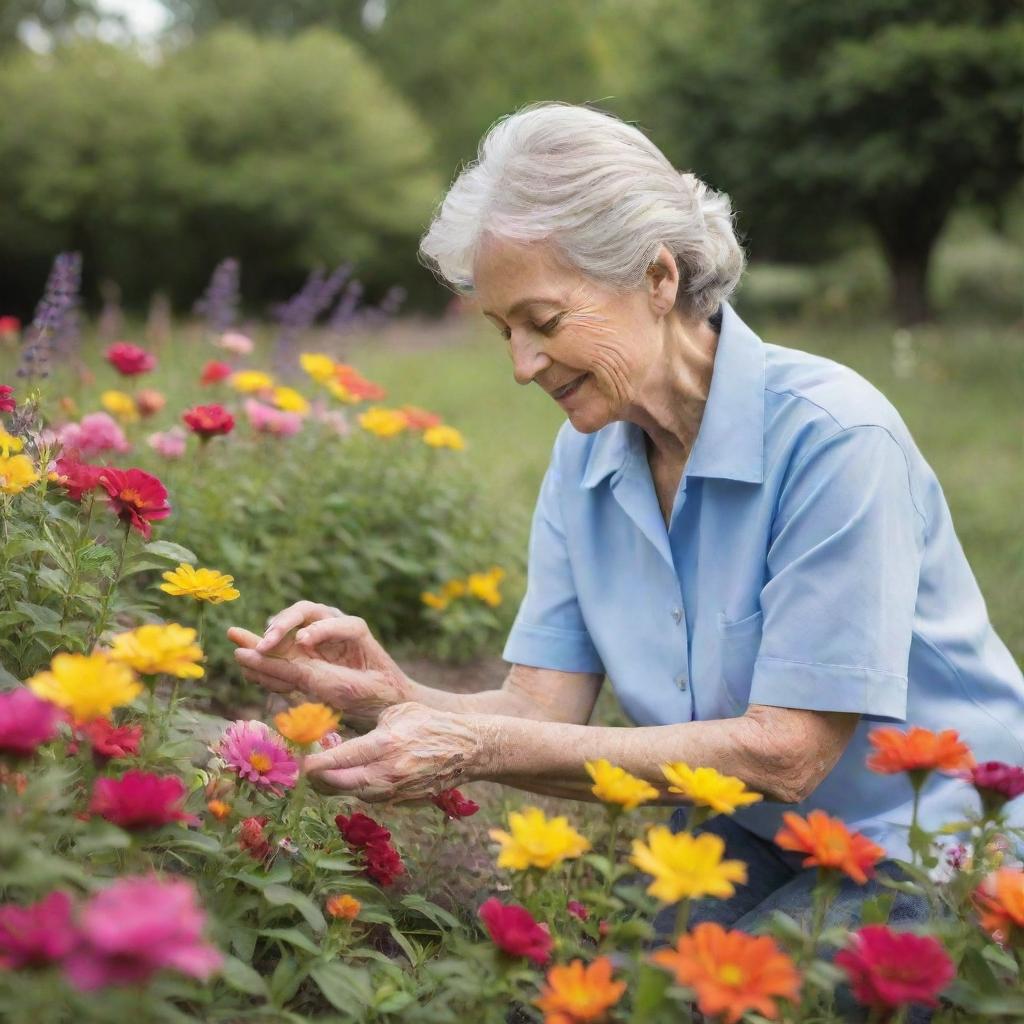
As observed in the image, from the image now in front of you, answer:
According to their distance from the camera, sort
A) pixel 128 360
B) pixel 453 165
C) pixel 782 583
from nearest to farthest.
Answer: pixel 782 583, pixel 128 360, pixel 453 165

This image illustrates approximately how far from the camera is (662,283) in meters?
2.04

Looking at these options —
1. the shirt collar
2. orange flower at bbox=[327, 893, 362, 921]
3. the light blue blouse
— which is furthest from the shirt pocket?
orange flower at bbox=[327, 893, 362, 921]

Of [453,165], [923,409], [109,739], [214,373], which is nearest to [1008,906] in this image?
[109,739]

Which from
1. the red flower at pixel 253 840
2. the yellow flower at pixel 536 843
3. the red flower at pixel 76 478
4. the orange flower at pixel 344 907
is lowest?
the orange flower at pixel 344 907

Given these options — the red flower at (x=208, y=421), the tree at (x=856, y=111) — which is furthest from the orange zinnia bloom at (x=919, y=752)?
the tree at (x=856, y=111)

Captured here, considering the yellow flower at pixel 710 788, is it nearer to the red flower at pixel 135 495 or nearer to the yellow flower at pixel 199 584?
the yellow flower at pixel 199 584

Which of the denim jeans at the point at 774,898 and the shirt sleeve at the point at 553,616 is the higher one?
the shirt sleeve at the point at 553,616

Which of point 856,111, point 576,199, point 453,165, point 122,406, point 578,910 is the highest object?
point 856,111

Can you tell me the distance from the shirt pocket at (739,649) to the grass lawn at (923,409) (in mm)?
1810

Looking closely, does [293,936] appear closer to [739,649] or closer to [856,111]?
[739,649]

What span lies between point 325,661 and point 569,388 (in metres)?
0.60

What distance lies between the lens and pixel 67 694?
3.74 ft

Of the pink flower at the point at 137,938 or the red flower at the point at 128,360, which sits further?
the red flower at the point at 128,360

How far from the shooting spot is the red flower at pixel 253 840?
1555 mm
